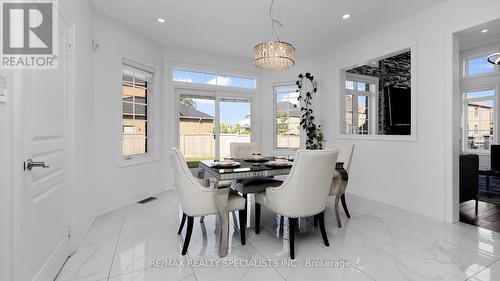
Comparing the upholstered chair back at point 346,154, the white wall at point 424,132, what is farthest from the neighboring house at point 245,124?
the upholstered chair back at point 346,154

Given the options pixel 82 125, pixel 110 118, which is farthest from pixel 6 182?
pixel 110 118

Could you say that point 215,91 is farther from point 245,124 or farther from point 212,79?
point 245,124

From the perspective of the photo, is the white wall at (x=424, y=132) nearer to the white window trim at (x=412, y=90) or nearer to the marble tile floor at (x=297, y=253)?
the white window trim at (x=412, y=90)

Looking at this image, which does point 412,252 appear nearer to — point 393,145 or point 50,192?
point 393,145

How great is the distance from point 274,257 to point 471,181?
10.2 ft

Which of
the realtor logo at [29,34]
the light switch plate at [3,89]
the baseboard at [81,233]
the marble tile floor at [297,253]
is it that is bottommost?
the marble tile floor at [297,253]

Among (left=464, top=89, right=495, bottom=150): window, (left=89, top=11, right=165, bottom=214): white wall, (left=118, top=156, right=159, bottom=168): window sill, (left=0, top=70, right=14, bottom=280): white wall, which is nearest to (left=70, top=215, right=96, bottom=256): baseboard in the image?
(left=89, top=11, right=165, bottom=214): white wall

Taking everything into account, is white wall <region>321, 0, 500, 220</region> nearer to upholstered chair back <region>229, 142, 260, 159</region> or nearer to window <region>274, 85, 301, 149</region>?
window <region>274, 85, 301, 149</region>

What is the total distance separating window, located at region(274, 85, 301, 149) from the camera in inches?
213

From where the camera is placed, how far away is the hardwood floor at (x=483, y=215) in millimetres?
2764

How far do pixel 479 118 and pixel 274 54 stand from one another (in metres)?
6.22

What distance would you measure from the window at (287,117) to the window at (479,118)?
4.51m

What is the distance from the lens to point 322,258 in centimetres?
207

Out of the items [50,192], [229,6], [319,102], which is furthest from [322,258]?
[319,102]
